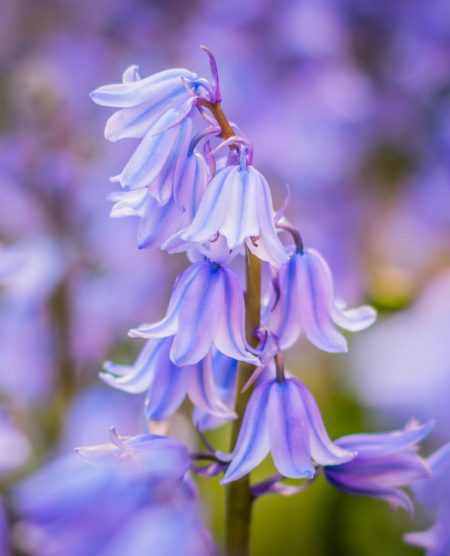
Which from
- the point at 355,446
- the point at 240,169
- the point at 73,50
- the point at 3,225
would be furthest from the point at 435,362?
the point at 73,50

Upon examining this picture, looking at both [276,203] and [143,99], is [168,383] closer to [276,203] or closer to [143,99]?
[143,99]

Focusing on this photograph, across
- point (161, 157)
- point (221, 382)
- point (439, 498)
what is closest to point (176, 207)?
point (161, 157)

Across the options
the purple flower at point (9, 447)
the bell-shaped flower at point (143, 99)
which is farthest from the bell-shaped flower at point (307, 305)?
the purple flower at point (9, 447)

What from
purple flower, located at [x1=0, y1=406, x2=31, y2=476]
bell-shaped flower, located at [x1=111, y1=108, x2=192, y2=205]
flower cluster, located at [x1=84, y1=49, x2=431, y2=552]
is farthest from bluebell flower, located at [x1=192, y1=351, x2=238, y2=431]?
purple flower, located at [x1=0, y1=406, x2=31, y2=476]

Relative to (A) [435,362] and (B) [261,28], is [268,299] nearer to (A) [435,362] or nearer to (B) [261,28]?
(A) [435,362]

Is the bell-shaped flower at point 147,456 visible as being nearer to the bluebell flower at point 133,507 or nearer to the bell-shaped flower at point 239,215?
the bluebell flower at point 133,507
